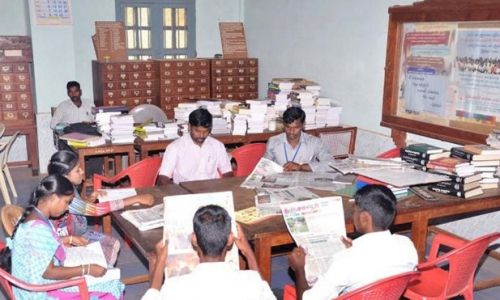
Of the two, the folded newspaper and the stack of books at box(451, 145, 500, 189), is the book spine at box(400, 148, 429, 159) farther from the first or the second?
the folded newspaper

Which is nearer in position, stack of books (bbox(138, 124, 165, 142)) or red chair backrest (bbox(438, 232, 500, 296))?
red chair backrest (bbox(438, 232, 500, 296))

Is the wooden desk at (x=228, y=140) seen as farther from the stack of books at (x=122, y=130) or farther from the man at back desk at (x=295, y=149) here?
the man at back desk at (x=295, y=149)

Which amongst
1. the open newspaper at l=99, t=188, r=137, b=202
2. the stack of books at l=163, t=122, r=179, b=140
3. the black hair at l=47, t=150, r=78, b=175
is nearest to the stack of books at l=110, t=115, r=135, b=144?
the stack of books at l=163, t=122, r=179, b=140

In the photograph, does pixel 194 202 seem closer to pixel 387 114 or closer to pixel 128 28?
pixel 387 114

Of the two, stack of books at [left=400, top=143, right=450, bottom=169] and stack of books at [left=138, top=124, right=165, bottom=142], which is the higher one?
stack of books at [left=400, top=143, right=450, bottom=169]

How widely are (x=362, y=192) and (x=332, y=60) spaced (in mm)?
3787

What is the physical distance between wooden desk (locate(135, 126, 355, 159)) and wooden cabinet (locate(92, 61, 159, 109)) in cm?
160

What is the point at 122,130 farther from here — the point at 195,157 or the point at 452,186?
the point at 452,186

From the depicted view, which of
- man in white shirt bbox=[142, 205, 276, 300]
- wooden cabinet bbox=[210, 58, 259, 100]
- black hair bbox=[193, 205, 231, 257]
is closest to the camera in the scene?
man in white shirt bbox=[142, 205, 276, 300]

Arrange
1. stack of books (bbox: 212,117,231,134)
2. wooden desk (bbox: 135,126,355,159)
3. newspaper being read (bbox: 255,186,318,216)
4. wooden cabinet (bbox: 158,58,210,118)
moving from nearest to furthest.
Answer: newspaper being read (bbox: 255,186,318,216), wooden desk (bbox: 135,126,355,159), stack of books (bbox: 212,117,231,134), wooden cabinet (bbox: 158,58,210,118)

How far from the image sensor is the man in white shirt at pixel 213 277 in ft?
6.26

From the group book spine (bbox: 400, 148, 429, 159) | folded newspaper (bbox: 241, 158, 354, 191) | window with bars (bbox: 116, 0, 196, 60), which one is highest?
window with bars (bbox: 116, 0, 196, 60)

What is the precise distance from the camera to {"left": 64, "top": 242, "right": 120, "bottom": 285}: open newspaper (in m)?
2.75

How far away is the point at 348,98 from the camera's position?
5824 mm
